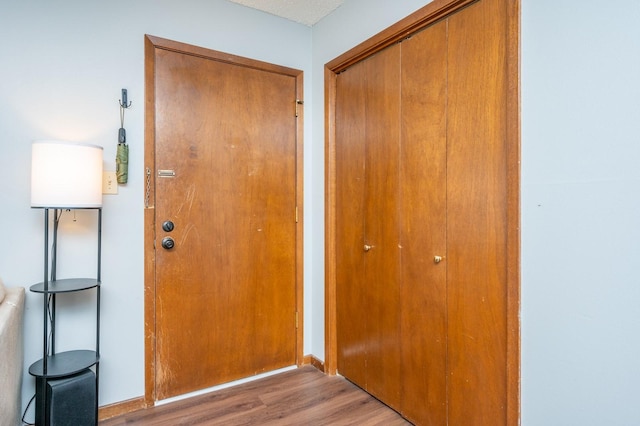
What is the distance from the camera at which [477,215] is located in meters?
1.57

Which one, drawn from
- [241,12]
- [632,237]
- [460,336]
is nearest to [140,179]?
[241,12]

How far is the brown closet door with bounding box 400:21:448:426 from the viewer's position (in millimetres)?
1733

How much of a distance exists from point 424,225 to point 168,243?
149 cm

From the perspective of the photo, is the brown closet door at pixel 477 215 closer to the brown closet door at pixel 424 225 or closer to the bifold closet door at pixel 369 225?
the brown closet door at pixel 424 225

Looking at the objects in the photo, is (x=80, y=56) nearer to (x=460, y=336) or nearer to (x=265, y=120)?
(x=265, y=120)

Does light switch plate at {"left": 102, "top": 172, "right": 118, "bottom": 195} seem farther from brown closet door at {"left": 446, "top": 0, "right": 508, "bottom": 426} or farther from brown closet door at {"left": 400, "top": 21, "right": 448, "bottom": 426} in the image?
brown closet door at {"left": 446, "top": 0, "right": 508, "bottom": 426}

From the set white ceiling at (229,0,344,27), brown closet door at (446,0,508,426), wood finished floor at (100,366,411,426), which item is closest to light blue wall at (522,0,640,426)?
brown closet door at (446,0,508,426)

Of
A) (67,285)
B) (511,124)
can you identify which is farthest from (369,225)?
(67,285)

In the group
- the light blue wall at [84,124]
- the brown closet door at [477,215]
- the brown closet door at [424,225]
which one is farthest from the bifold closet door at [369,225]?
the light blue wall at [84,124]

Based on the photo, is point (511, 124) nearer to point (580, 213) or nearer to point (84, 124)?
point (580, 213)

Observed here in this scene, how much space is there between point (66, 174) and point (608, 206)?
2.12 metres

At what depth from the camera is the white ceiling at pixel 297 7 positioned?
91.9 inches

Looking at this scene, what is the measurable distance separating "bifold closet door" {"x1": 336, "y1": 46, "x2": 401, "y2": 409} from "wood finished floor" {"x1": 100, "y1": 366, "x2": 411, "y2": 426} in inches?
4.6

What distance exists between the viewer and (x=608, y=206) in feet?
3.77
